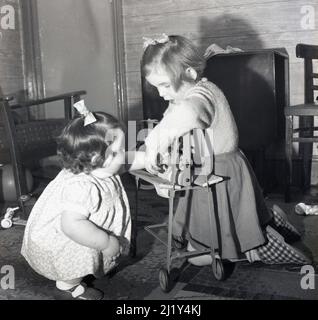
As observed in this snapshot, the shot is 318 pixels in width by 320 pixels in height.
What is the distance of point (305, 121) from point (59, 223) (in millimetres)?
2363

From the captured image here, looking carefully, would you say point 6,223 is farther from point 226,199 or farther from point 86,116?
point 226,199

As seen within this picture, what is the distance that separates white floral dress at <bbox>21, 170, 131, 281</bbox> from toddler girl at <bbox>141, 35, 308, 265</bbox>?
0.22 m

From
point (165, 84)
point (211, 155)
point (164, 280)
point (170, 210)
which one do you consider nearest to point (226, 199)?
point (211, 155)

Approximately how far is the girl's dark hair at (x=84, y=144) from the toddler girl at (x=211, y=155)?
0.56ft

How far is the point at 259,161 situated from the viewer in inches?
132

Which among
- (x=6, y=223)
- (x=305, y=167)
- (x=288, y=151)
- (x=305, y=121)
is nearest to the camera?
(x=6, y=223)

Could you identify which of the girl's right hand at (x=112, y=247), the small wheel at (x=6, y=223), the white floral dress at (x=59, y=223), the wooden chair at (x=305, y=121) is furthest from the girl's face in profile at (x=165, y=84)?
the small wheel at (x=6, y=223)

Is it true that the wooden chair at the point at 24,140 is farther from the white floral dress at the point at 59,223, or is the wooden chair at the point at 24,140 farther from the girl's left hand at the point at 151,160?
the girl's left hand at the point at 151,160

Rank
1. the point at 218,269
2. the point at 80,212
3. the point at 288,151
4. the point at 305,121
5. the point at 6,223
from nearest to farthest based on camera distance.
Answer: the point at 80,212
the point at 218,269
the point at 6,223
the point at 288,151
the point at 305,121

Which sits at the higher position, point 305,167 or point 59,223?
point 59,223

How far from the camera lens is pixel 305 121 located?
11.5 ft

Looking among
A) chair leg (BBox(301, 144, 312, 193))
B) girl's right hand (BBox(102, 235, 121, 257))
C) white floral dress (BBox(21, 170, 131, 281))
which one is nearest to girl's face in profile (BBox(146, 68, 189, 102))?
white floral dress (BBox(21, 170, 131, 281))

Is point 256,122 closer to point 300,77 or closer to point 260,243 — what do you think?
point 300,77
